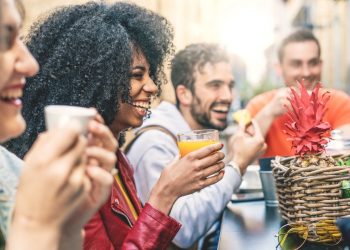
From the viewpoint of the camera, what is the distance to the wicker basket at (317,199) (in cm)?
138

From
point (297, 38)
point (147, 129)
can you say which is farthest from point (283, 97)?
point (147, 129)

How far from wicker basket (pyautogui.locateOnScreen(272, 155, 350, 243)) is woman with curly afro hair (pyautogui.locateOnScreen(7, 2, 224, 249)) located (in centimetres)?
33

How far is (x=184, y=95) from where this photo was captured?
2959 mm

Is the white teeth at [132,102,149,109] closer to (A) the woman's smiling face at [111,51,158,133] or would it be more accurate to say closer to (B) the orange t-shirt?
(A) the woman's smiling face at [111,51,158,133]

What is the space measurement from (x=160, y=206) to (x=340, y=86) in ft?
25.2

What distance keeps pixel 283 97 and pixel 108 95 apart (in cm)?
166

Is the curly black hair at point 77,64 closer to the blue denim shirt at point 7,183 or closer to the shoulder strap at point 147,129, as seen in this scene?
the blue denim shirt at point 7,183

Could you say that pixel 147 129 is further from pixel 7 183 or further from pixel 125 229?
pixel 7 183

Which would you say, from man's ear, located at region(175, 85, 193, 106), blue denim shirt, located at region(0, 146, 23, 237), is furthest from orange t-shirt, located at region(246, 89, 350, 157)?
blue denim shirt, located at region(0, 146, 23, 237)

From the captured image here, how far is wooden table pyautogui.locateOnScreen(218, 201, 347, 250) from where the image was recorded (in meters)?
1.50

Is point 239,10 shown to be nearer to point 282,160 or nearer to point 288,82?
point 288,82

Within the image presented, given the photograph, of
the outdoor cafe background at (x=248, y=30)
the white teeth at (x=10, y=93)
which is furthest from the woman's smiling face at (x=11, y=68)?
the outdoor cafe background at (x=248, y=30)

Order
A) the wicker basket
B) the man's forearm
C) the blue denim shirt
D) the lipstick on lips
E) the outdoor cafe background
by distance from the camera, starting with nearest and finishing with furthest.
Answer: the man's forearm
the lipstick on lips
the blue denim shirt
the wicker basket
the outdoor cafe background

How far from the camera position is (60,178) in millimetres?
698
